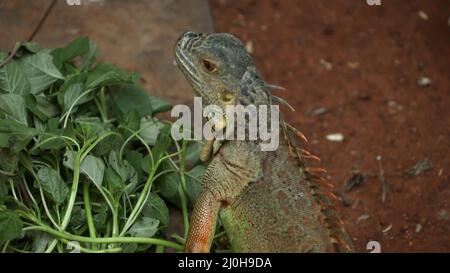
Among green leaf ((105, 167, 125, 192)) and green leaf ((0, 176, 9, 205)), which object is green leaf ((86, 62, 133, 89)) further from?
green leaf ((0, 176, 9, 205))

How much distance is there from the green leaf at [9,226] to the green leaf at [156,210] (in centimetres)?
90

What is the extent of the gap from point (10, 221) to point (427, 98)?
3.85m

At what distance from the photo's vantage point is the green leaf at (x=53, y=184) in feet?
15.4

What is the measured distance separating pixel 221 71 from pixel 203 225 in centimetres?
92

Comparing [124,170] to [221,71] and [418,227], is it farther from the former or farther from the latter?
[418,227]

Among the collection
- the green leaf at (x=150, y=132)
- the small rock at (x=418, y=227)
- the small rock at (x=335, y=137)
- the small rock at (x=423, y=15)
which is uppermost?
the green leaf at (x=150, y=132)

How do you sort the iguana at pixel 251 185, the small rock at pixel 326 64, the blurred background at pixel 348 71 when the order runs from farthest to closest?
the small rock at pixel 326 64 → the blurred background at pixel 348 71 → the iguana at pixel 251 185

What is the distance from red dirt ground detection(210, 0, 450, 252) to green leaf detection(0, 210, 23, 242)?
2.41 meters

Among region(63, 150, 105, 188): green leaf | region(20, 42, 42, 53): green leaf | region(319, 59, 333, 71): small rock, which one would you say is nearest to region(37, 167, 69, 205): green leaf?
region(63, 150, 105, 188): green leaf

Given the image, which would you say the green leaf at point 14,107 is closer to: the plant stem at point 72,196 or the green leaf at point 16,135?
the green leaf at point 16,135

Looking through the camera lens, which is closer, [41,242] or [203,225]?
[203,225]

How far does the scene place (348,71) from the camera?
6.90 metres

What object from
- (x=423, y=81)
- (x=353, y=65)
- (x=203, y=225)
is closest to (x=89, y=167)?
(x=203, y=225)

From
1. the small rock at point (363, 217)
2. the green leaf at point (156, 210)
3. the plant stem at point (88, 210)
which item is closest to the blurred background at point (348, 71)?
the small rock at point (363, 217)
